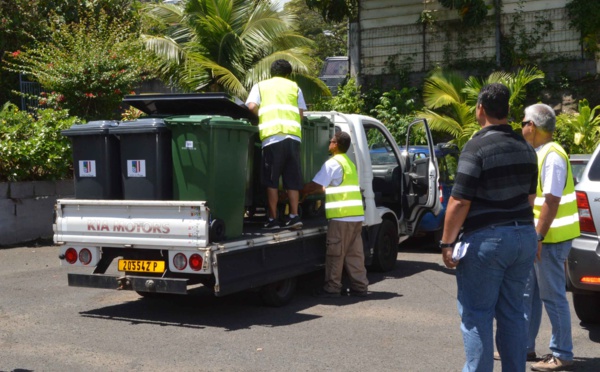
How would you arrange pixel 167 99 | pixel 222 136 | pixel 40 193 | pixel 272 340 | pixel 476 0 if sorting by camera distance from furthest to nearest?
pixel 476 0
pixel 40 193
pixel 167 99
pixel 222 136
pixel 272 340

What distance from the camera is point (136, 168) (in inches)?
309

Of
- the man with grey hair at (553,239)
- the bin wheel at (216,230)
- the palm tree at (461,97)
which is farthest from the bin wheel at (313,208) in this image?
the palm tree at (461,97)

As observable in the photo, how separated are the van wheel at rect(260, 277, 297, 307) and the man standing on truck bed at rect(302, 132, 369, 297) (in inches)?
22.4

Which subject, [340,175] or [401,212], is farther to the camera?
[401,212]

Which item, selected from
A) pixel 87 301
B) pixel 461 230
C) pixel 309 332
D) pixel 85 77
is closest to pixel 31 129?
pixel 85 77

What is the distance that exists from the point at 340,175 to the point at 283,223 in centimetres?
81

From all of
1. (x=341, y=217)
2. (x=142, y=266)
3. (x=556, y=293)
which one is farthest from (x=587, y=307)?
(x=142, y=266)

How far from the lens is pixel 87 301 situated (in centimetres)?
885

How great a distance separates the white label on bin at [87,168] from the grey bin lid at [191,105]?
2.94 feet

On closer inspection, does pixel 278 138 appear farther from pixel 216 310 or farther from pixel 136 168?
pixel 216 310

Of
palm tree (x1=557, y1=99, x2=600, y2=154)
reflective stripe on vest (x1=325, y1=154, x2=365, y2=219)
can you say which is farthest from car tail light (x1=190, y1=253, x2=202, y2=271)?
palm tree (x1=557, y1=99, x2=600, y2=154)

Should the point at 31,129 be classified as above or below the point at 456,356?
above

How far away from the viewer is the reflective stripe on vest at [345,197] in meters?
8.88

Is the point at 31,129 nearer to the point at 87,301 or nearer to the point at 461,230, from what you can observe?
A: the point at 87,301
